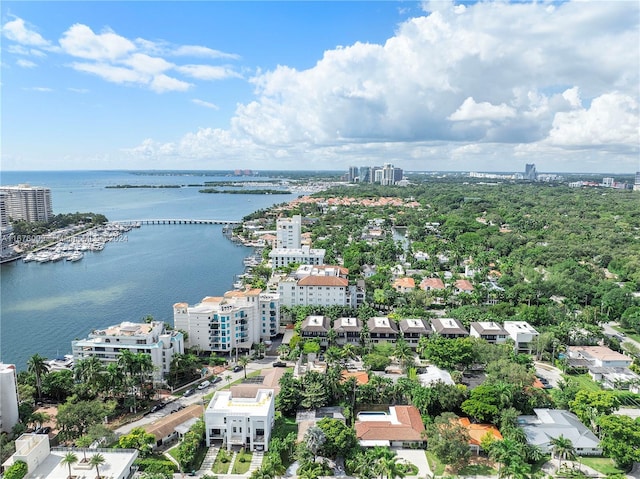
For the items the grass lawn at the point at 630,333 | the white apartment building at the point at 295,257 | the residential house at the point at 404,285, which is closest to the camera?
the grass lawn at the point at 630,333

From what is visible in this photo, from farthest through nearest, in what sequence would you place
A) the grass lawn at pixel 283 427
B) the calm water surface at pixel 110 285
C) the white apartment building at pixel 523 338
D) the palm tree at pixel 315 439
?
1. the calm water surface at pixel 110 285
2. the white apartment building at pixel 523 338
3. the grass lawn at pixel 283 427
4. the palm tree at pixel 315 439

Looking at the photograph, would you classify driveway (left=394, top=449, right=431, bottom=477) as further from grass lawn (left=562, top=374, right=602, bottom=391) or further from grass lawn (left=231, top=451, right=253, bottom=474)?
grass lawn (left=562, top=374, right=602, bottom=391)

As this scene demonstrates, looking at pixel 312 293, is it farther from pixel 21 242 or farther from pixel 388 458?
pixel 21 242

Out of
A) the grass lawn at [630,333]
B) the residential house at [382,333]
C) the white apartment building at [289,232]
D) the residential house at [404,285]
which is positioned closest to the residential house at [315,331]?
the residential house at [382,333]

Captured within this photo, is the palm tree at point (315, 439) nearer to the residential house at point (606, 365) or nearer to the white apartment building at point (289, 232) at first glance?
the residential house at point (606, 365)

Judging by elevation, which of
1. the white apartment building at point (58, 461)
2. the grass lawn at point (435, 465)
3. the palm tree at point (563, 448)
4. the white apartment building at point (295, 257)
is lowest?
the grass lawn at point (435, 465)

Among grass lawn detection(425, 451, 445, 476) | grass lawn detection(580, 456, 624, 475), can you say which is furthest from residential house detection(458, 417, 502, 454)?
grass lawn detection(580, 456, 624, 475)

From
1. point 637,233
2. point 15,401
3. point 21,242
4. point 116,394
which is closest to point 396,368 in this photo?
point 116,394

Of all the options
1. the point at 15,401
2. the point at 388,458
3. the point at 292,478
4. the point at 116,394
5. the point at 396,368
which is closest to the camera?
the point at 388,458
